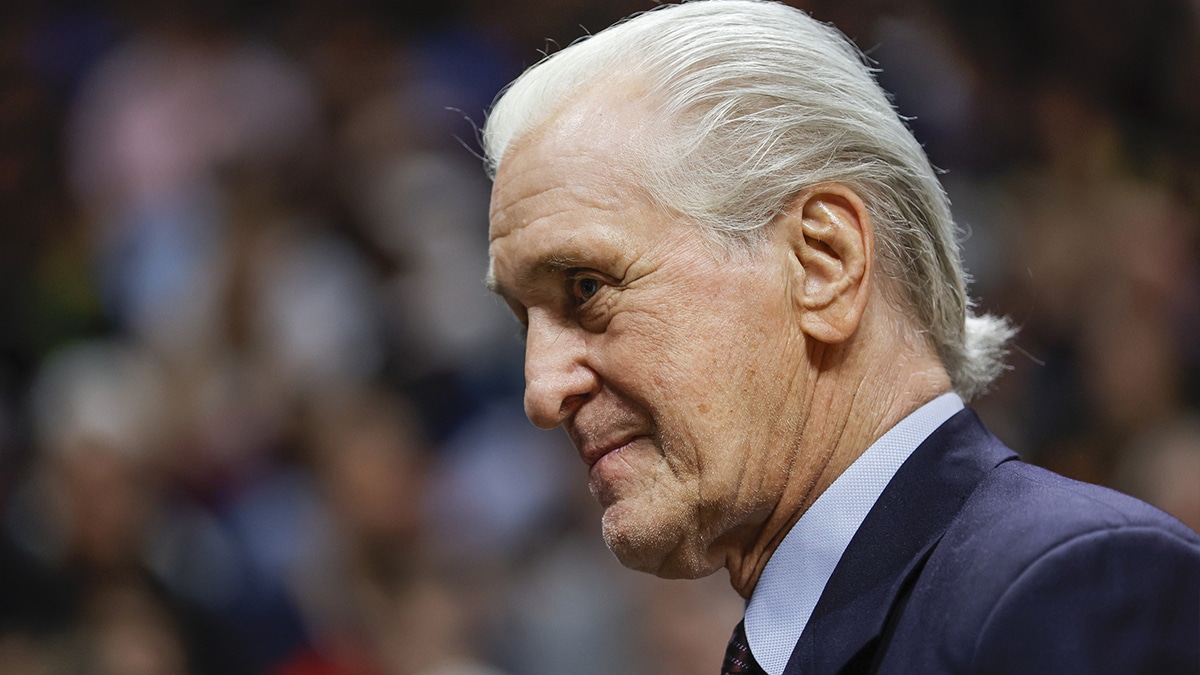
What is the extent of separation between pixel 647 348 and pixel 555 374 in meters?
0.15

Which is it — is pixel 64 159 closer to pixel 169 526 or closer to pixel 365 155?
pixel 365 155

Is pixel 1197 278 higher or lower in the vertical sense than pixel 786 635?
lower

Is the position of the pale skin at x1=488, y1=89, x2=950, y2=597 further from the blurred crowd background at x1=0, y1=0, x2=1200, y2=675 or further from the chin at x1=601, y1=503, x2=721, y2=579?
the blurred crowd background at x1=0, y1=0, x2=1200, y2=675

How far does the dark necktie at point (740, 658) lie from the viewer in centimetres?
158

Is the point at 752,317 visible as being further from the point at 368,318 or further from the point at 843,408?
the point at 368,318

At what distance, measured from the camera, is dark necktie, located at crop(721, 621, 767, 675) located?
158cm

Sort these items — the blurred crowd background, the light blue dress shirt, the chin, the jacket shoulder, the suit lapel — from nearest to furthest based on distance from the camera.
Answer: the jacket shoulder < the suit lapel < the light blue dress shirt < the chin < the blurred crowd background

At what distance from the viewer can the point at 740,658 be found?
1.60 m

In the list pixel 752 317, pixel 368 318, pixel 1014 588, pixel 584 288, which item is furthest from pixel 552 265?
pixel 368 318

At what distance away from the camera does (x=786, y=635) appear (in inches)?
60.6

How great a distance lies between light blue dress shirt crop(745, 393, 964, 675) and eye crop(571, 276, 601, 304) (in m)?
0.41

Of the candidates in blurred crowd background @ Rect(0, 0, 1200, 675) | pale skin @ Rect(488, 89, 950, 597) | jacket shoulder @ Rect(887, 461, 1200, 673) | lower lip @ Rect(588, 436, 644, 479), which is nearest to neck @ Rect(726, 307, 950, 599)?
pale skin @ Rect(488, 89, 950, 597)

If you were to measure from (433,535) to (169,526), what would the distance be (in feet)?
3.09

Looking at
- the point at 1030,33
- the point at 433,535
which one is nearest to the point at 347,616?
the point at 433,535
